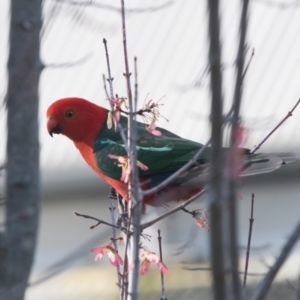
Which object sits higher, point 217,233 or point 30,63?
point 30,63

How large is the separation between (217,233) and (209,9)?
0.34 metres

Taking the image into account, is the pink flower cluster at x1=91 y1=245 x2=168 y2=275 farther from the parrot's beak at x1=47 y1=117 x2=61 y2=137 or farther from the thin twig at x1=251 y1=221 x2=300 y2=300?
the parrot's beak at x1=47 y1=117 x2=61 y2=137

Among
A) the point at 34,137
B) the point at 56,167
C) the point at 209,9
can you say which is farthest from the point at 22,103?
the point at 56,167

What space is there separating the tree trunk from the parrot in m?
1.07

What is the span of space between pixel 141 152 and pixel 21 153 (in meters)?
2.12

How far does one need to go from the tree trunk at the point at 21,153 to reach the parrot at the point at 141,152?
1.07 metres

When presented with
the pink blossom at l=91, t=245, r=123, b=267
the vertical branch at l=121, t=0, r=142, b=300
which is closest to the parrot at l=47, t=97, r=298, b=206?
the pink blossom at l=91, t=245, r=123, b=267

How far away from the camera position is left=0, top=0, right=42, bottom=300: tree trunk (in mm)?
1525

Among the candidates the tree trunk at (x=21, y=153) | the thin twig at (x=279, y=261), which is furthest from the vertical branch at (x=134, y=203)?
the thin twig at (x=279, y=261)

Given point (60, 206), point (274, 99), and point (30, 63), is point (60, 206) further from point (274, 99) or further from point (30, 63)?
point (30, 63)

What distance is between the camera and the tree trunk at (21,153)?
153 centimetres

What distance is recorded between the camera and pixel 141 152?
3672 mm

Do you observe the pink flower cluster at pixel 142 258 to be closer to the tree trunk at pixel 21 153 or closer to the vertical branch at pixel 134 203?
the vertical branch at pixel 134 203

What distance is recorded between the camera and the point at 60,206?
639cm
